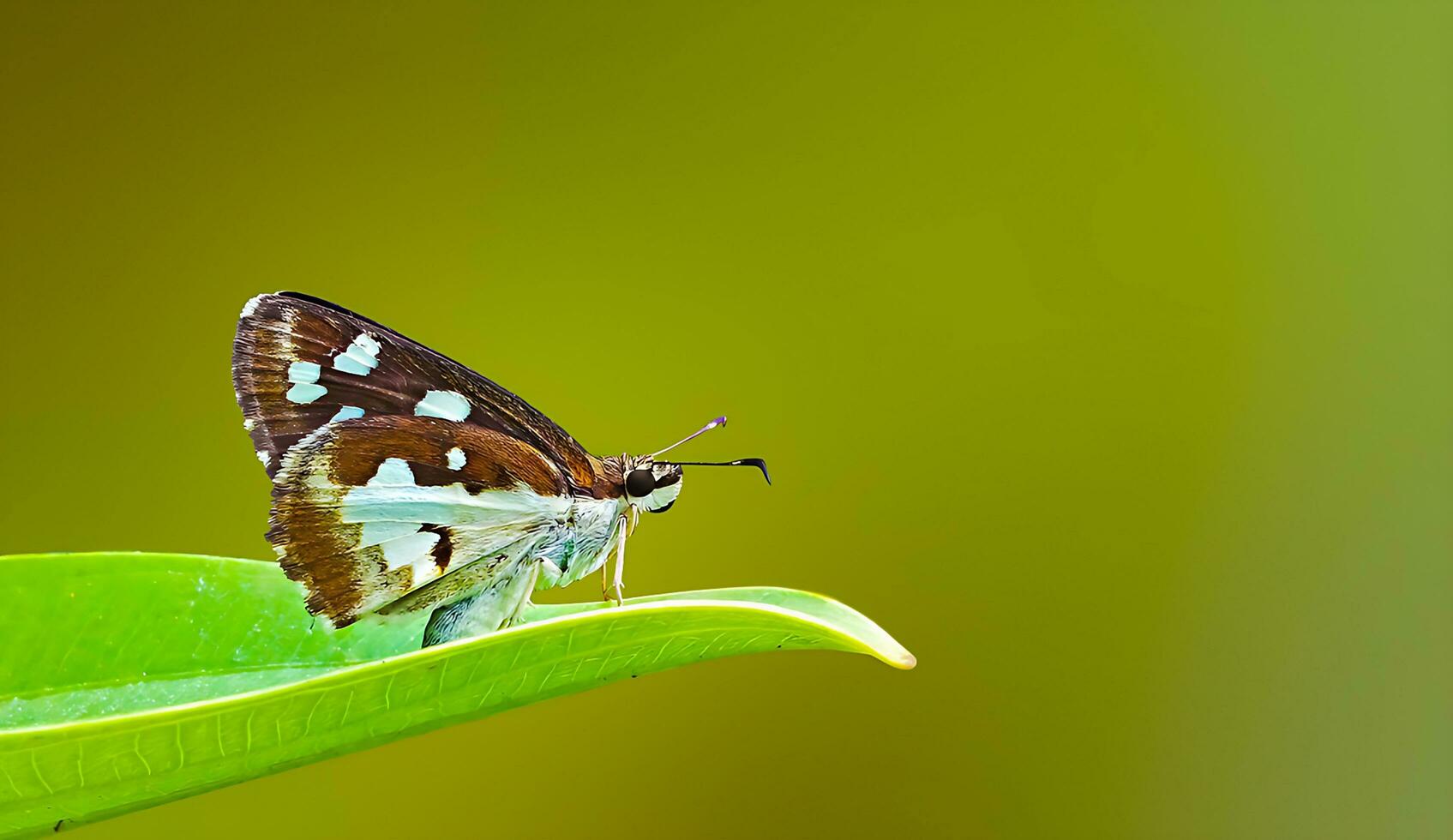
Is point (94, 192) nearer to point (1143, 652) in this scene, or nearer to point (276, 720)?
point (276, 720)

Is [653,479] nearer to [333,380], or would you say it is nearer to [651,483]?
[651,483]

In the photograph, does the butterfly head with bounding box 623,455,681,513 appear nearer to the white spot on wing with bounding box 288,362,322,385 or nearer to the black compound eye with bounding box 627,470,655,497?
the black compound eye with bounding box 627,470,655,497

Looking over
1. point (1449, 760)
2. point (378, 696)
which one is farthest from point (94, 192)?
point (1449, 760)

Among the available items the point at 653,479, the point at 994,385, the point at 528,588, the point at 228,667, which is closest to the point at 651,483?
the point at 653,479

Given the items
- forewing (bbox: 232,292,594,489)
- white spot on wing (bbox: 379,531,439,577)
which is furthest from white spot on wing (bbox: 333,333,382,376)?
white spot on wing (bbox: 379,531,439,577)

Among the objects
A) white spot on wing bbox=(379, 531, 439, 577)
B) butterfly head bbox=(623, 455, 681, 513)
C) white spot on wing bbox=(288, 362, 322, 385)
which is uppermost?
white spot on wing bbox=(288, 362, 322, 385)

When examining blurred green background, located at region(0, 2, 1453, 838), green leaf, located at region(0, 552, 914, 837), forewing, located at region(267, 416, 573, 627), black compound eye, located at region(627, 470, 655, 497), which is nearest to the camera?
green leaf, located at region(0, 552, 914, 837)

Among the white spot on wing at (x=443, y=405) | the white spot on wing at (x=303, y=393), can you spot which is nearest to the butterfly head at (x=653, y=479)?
the white spot on wing at (x=443, y=405)

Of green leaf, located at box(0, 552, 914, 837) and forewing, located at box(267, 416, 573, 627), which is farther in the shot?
forewing, located at box(267, 416, 573, 627)

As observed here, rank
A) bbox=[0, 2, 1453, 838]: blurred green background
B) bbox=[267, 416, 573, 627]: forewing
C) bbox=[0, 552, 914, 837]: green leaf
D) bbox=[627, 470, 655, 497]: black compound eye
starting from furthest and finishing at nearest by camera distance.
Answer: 1. bbox=[0, 2, 1453, 838]: blurred green background
2. bbox=[627, 470, 655, 497]: black compound eye
3. bbox=[267, 416, 573, 627]: forewing
4. bbox=[0, 552, 914, 837]: green leaf
